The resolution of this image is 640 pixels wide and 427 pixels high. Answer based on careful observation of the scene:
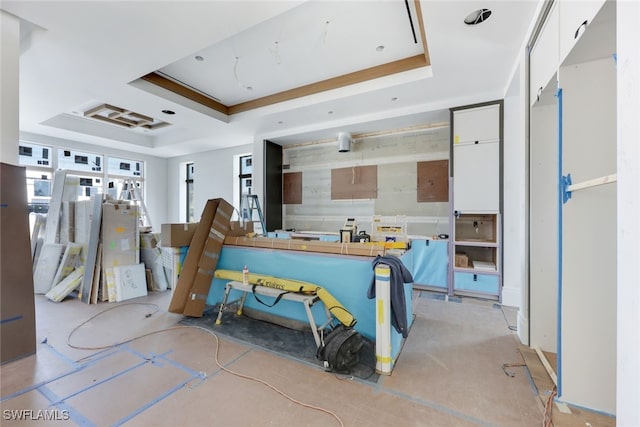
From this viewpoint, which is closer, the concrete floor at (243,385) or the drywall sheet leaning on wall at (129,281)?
the concrete floor at (243,385)

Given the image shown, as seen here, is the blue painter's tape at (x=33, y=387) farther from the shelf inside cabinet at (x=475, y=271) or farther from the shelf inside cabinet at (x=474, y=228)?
the shelf inside cabinet at (x=474, y=228)

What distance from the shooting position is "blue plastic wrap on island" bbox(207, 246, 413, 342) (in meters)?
2.47

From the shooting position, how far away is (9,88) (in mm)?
2285

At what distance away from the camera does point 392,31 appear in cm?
286

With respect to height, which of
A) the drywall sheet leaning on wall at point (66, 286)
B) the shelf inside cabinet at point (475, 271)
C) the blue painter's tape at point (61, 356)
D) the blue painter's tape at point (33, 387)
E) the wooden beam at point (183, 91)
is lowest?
the blue painter's tape at point (33, 387)

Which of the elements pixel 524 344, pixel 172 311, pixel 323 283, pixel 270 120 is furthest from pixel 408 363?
pixel 270 120

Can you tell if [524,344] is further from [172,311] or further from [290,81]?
[290,81]

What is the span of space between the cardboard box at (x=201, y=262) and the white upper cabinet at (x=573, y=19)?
11.7 feet

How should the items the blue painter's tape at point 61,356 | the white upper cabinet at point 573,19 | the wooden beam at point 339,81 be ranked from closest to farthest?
the white upper cabinet at point 573,19, the blue painter's tape at point 61,356, the wooden beam at point 339,81

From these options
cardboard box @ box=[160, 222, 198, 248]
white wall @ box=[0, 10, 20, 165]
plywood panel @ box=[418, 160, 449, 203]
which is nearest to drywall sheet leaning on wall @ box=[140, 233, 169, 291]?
cardboard box @ box=[160, 222, 198, 248]

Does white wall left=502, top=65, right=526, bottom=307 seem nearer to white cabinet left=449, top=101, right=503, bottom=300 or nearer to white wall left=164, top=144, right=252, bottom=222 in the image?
white cabinet left=449, top=101, right=503, bottom=300

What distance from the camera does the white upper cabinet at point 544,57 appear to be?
182 cm

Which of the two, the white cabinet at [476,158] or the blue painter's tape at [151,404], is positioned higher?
the white cabinet at [476,158]

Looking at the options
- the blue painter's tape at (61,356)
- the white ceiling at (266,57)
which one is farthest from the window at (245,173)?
the blue painter's tape at (61,356)
